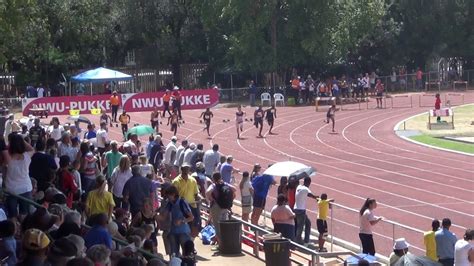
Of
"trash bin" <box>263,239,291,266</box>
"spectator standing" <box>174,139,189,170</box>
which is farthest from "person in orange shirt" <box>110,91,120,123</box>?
"trash bin" <box>263,239,291,266</box>

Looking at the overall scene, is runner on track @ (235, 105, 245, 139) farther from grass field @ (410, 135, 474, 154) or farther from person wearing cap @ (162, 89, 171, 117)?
grass field @ (410, 135, 474, 154)

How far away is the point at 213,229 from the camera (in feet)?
62.1

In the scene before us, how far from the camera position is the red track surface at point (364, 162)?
2539 centimetres

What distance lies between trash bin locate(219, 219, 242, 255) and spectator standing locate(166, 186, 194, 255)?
86.8 inches

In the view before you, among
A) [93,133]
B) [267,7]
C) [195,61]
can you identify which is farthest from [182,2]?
[93,133]

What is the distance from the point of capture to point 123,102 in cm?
5128

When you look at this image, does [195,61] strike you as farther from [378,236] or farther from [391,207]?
[378,236]

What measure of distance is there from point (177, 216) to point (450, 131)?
32.7 m

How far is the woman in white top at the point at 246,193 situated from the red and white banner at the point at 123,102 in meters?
28.5

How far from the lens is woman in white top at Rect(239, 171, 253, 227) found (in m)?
21.7

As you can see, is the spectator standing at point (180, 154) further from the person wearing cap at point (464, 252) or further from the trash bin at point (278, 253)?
the person wearing cap at point (464, 252)

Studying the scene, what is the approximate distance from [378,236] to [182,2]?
155ft

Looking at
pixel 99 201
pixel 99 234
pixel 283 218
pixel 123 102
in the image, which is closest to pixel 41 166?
pixel 99 201

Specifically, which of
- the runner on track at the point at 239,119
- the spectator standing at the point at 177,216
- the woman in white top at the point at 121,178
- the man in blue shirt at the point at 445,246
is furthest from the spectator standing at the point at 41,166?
the runner on track at the point at 239,119
